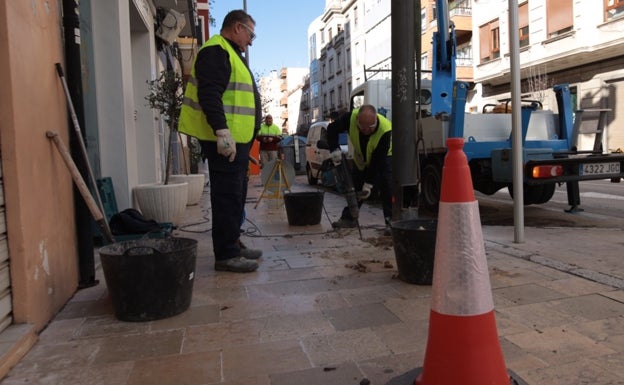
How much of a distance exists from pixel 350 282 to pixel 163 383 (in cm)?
176

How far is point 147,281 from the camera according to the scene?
113 inches

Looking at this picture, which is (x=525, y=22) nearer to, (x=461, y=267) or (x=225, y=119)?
(x=225, y=119)

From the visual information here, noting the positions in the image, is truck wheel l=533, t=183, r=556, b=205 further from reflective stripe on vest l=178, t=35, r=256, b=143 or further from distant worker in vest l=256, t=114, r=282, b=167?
distant worker in vest l=256, t=114, r=282, b=167

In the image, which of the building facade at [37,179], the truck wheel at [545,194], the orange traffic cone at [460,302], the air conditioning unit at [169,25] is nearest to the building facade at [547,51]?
the truck wheel at [545,194]

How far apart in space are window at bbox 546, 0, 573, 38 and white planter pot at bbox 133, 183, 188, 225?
19.1 m

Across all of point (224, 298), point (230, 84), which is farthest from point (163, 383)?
point (230, 84)

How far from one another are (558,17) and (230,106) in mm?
20283

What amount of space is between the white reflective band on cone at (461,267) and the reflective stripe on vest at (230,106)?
227 cm

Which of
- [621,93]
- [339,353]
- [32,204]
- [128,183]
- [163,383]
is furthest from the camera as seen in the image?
[621,93]

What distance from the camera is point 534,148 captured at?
6500 millimetres

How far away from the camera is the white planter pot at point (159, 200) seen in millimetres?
5672

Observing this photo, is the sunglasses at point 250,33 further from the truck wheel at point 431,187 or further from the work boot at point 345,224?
the truck wheel at point 431,187

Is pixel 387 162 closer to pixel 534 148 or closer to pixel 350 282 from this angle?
pixel 534 148

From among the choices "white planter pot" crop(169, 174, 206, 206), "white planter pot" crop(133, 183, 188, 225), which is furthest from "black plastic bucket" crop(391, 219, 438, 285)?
"white planter pot" crop(169, 174, 206, 206)
